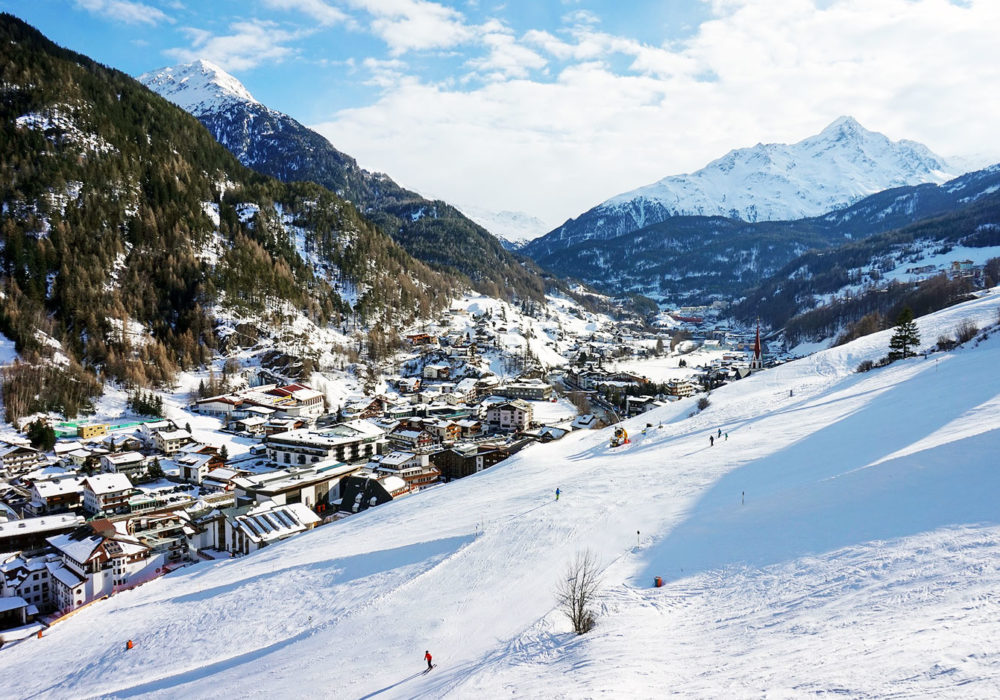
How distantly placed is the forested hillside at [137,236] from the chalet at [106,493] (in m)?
24.0

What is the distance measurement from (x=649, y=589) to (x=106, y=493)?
3908 centimetres

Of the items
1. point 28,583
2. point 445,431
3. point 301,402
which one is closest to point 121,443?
point 301,402

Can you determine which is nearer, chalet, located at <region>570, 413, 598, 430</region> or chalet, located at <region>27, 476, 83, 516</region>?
chalet, located at <region>27, 476, 83, 516</region>

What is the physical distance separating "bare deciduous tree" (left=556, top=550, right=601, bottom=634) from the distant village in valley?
19.4 meters

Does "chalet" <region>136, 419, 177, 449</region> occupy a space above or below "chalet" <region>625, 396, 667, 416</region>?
above

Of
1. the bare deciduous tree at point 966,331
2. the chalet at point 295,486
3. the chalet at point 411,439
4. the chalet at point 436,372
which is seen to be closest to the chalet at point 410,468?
Result: the chalet at point 295,486

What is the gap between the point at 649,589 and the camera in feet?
45.6

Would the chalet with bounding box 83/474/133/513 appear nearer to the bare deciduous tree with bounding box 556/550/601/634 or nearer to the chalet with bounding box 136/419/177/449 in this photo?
the chalet with bounding box 136/419/177/449

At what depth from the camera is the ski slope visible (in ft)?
31.9

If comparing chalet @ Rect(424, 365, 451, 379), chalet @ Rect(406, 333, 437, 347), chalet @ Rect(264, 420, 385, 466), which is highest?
chalet @ Rect(406, 333, 437, 347)

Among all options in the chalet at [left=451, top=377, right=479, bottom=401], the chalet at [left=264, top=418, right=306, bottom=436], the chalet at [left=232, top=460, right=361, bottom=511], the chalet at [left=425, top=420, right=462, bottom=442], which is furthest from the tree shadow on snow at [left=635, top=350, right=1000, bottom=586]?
the chalet at [left=451, top=377, right=479, bottom=401]

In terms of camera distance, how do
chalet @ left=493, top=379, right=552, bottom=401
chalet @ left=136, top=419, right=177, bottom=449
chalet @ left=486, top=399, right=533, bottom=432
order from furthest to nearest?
chalet @ left=493, top=379, right=552, bottom=401 → chalet @ left=486, top=399, right=533, bottom=432 → chalet @ left=136, top=419, right=177, bottom=449

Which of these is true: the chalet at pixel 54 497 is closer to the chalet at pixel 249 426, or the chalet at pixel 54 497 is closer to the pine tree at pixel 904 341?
the chalet at pixel 249 426

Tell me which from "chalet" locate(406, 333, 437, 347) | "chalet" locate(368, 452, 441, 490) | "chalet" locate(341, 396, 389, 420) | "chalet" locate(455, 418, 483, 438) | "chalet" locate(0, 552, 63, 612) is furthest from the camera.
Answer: "chalet" locate(406, 333, 437, 347)
